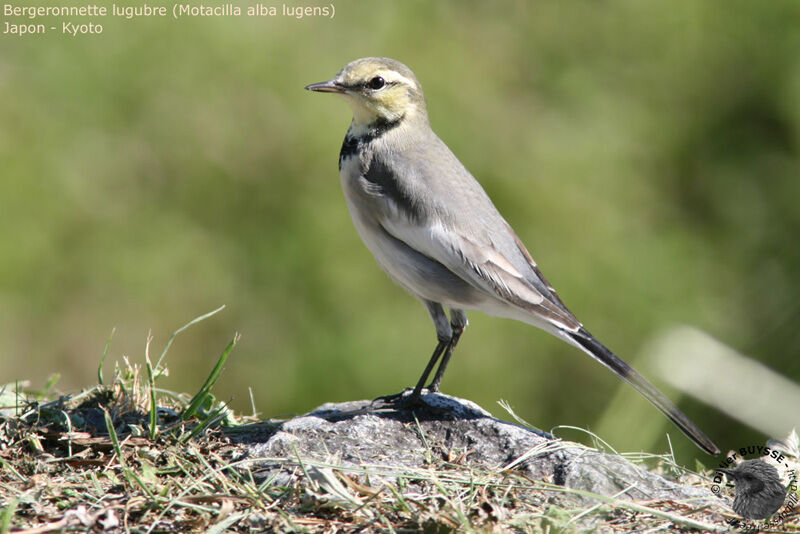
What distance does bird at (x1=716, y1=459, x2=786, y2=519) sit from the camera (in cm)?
321

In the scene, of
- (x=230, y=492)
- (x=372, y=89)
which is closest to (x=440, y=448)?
(x=230, y=492)

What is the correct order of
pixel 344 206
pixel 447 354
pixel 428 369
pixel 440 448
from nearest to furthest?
pixel 440 448, pixel 428 369, pixel 447 354, pixel 344 206

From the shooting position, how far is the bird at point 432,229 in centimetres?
409

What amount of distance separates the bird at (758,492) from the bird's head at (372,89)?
2.32 meters

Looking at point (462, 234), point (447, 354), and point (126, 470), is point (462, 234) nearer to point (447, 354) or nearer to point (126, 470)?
point (447, 354)

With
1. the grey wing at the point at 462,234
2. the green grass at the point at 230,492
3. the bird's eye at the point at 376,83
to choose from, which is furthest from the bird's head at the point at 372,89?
the green grass at the point at 230,492

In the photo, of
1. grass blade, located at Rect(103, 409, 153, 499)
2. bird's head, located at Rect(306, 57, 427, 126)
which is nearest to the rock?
grass blade, located at Rect(103, 409, 153, 499)

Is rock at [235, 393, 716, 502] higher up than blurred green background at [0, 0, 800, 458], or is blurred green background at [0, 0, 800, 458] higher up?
blurred green background at [0, 0, 800, 458]

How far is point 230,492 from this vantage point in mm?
3223

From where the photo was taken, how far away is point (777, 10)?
24.3 ft

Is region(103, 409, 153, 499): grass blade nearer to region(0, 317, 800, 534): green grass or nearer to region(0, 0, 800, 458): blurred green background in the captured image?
region(0, 317, 800, 534): green grass

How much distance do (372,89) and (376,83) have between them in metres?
0.04

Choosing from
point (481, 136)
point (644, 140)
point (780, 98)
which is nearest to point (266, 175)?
point (481, 136)

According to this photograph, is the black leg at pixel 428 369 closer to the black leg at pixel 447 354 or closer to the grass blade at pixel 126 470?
the black leg at pixel 447 354
